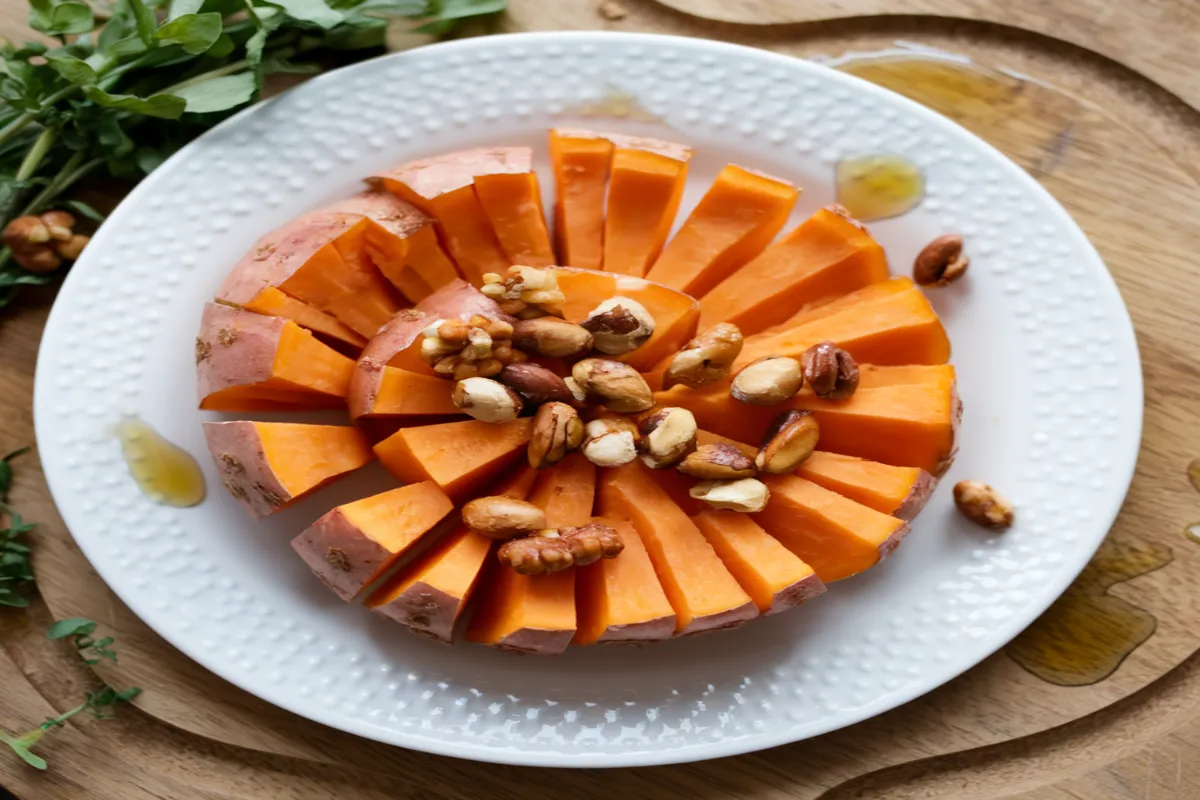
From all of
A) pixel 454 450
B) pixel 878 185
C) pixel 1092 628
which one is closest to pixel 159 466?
pixel 454 450

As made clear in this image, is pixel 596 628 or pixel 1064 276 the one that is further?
pixel 1064 276

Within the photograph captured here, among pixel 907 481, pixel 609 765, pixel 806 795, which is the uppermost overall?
pixel 907 481

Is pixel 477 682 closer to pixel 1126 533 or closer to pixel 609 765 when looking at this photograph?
pixel 609 765

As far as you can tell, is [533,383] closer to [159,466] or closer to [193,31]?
[159,466]

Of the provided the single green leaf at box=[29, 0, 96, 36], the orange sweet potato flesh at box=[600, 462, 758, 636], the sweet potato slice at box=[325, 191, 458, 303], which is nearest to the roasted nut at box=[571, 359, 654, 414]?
the orange sweet potato flesh at box=[600, 462, 758, 636]

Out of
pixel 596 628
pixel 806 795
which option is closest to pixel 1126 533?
pixel 806 795

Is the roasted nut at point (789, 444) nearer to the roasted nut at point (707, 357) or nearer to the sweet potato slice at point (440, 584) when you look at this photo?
the roasted nut at point (707, 357)
